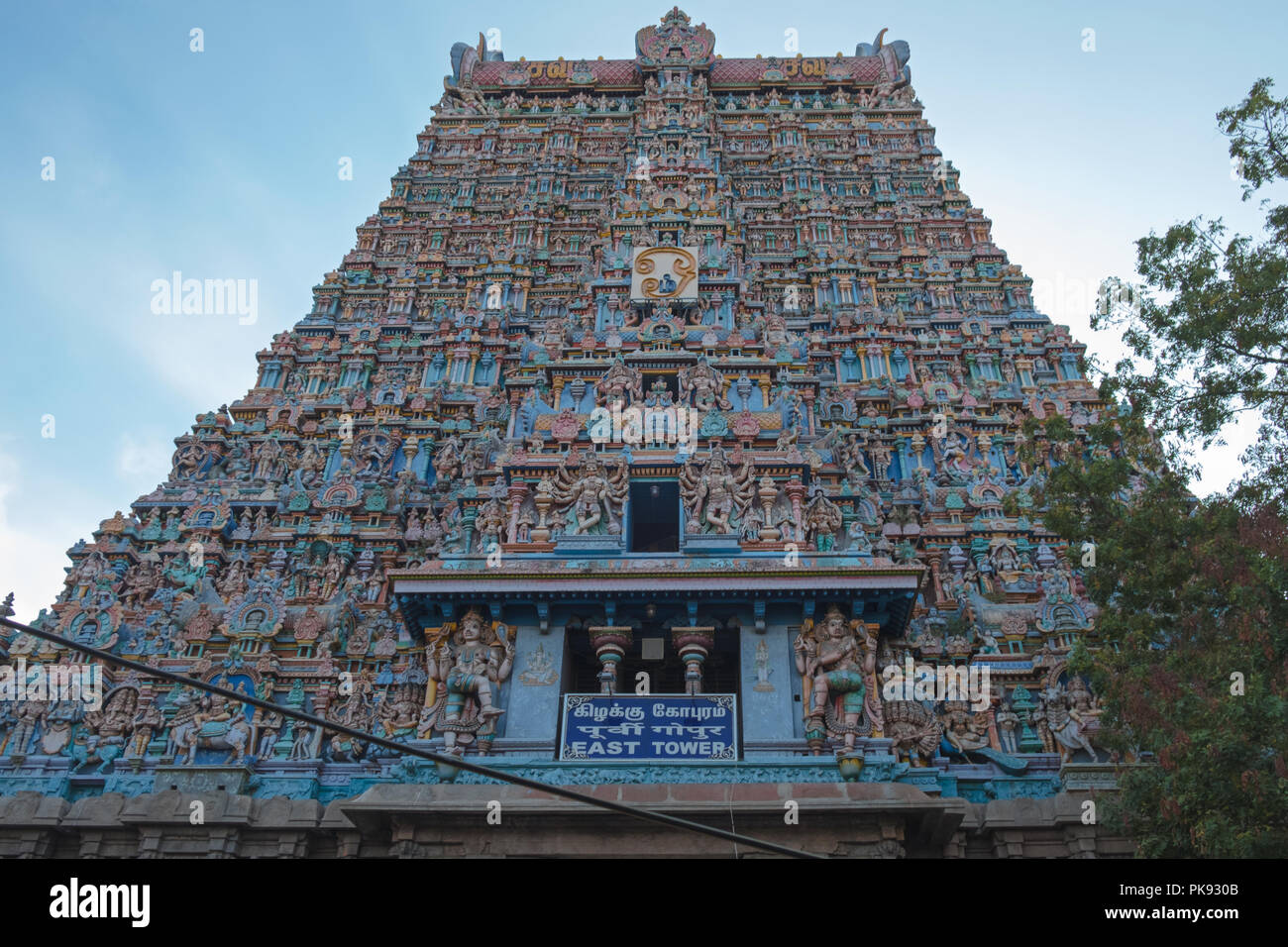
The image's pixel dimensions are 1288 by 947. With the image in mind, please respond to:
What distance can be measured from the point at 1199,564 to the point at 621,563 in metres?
7.69

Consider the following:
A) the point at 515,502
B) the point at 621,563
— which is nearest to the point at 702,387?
the point at 515,502

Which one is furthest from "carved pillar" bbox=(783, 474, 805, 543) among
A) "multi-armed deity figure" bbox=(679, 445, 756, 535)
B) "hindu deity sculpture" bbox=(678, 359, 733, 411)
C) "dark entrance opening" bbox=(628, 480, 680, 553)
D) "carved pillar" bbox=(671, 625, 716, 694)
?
"hindu deity sculpture" bbox=(678, 359, 733, 411)

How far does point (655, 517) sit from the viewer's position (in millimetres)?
18641

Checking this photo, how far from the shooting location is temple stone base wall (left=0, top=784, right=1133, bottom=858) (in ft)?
41.5

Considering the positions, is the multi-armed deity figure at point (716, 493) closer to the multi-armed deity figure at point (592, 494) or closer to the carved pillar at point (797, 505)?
the carved pillar at point (797, 505)

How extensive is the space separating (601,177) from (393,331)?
374 inches

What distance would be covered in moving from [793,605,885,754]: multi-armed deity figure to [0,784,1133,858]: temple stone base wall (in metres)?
1.36

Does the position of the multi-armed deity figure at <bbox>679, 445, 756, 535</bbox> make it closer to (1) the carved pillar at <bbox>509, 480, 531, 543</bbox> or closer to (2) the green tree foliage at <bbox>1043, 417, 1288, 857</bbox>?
(1) the carved pillar at <bbox>509, 480, 531, 543</bbox>

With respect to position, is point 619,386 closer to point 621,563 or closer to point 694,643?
point 621,563

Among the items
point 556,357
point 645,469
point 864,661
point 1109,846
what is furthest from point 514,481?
point 1109,846

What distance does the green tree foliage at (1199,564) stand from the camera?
9672 mm

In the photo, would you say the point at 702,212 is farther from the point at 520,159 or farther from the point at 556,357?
the point at 520,159

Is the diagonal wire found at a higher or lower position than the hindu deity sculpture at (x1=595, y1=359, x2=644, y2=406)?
lower

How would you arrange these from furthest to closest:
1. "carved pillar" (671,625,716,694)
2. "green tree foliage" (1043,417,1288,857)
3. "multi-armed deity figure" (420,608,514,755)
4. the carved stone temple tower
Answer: "carved pillar" (671,625,716,694), "multi-armed deity figure" (420,608,514,755), the carved stone temple tower, "green tree foliage" (1043,417,1288,857)
